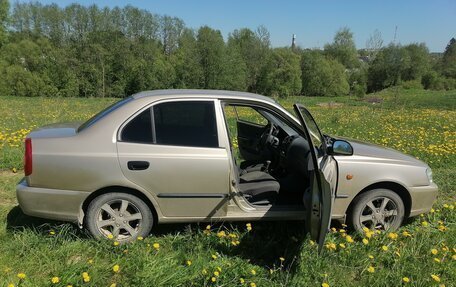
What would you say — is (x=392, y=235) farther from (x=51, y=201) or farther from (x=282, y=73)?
(x=282, y=73)

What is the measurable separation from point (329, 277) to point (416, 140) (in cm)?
737

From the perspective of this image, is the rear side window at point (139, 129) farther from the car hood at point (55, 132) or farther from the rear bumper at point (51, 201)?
the rear bumper at point (51, 201)

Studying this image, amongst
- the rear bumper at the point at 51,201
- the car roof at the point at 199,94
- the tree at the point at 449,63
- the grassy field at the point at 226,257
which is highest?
the tree at the point at 449,63

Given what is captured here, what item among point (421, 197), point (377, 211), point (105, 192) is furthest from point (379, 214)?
point (105, 192)

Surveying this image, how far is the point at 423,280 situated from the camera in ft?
11.3

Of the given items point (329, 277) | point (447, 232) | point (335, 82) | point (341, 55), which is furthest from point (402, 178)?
point (341, 55)

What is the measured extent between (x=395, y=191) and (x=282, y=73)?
5993 centimetres

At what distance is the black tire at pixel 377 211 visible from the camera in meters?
4.22

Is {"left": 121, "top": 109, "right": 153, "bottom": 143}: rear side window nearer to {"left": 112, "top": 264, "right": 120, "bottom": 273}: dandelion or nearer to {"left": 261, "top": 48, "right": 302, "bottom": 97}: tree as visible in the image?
{"left": 112, "top": 264, "right": 120, "bottom": 273}: dandelion

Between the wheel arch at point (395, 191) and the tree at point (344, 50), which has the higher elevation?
the tree at point (344, 50)

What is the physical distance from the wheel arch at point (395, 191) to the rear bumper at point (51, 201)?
8.99ft

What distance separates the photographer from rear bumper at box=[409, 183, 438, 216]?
169 inches

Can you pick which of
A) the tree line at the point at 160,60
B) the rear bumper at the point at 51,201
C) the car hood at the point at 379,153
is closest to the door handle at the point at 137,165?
the rear bumper at the point at 51,201

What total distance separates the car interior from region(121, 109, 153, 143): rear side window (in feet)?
2.61
